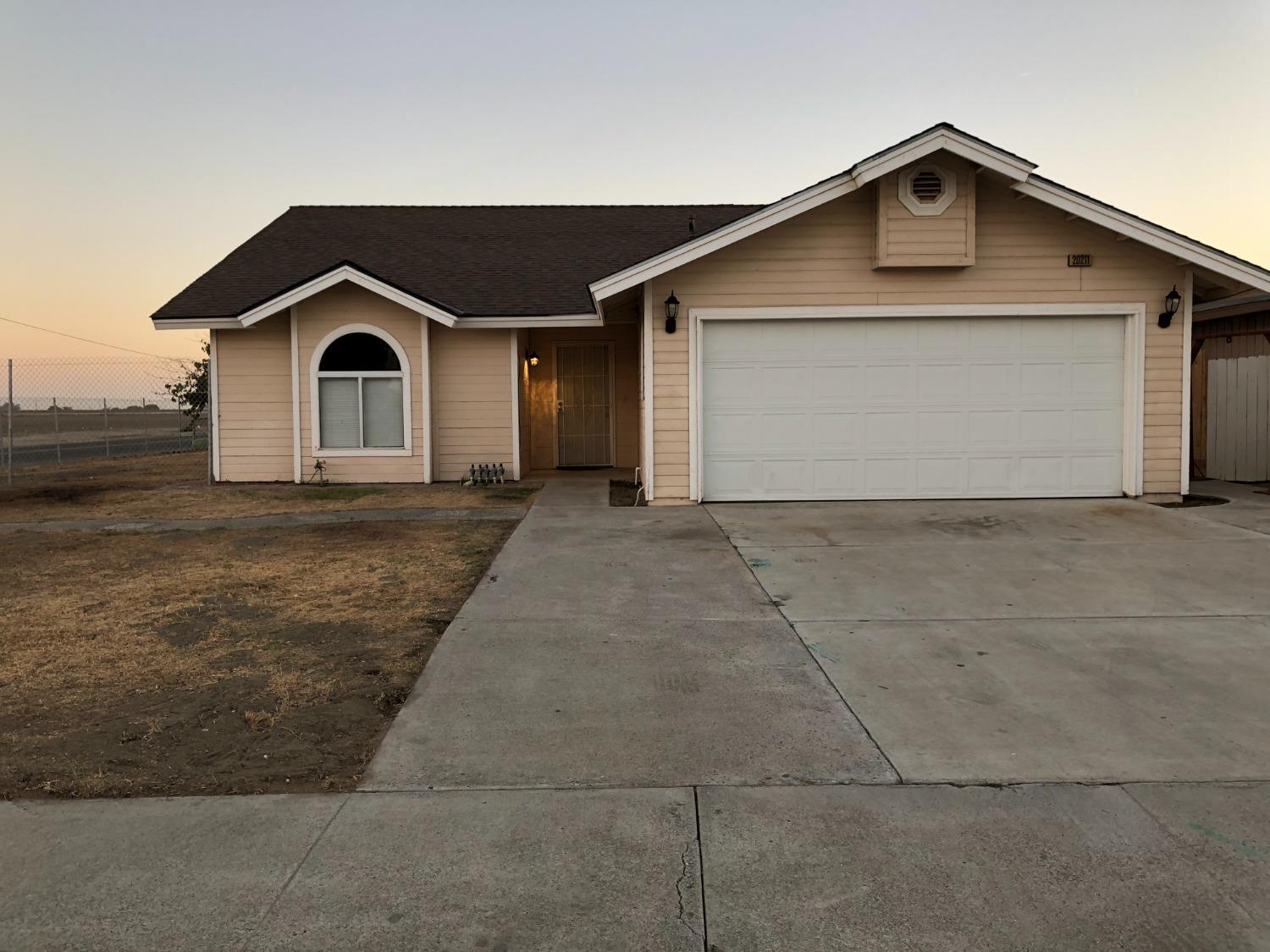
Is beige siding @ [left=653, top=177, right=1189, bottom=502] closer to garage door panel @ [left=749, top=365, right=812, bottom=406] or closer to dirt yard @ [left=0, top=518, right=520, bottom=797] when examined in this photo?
garage door panel @ [left=749, top=365, right=812, bottom=406]

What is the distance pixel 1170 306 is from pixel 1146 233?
119 cm

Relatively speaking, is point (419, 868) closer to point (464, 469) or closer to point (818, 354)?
point (818, 354)

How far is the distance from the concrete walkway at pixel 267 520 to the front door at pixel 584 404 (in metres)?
5.84

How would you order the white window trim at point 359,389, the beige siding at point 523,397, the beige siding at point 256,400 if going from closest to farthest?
the white window trim at point 359,389 < the beige siding at point 256,400 < the beige siding at point 523,397

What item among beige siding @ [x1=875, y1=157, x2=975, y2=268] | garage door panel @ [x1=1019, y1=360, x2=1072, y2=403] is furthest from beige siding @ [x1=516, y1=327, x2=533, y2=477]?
garage door panel @ [x1=1019, y1=360, x2=1072, y2=403]

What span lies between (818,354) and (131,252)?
22258 mm

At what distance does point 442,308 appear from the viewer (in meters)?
12.7

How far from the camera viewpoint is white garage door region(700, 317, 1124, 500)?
1068 cm

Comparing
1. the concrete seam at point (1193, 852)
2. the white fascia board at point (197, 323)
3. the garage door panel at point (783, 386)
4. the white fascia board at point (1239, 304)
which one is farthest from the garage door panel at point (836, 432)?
the white fascia board at point (197, 323)

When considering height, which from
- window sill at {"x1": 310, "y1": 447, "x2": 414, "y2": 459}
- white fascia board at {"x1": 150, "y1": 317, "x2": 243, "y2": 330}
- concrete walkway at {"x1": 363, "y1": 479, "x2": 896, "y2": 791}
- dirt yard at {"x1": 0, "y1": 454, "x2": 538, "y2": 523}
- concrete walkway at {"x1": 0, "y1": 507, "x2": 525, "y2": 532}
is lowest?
concrete walkway at {"x1": 363, "y1": 479, "x2": 896, "y2": 791}

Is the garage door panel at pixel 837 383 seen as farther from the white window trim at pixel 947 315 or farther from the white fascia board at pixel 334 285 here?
the white fascia board at pixel 334 285

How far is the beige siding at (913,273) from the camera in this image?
10.4 meters

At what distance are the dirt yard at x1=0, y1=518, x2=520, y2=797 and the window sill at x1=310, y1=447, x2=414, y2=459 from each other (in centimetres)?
476

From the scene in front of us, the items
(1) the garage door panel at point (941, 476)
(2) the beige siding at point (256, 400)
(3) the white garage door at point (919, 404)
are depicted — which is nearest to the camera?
(3) the white garage door at point (919, 404)
